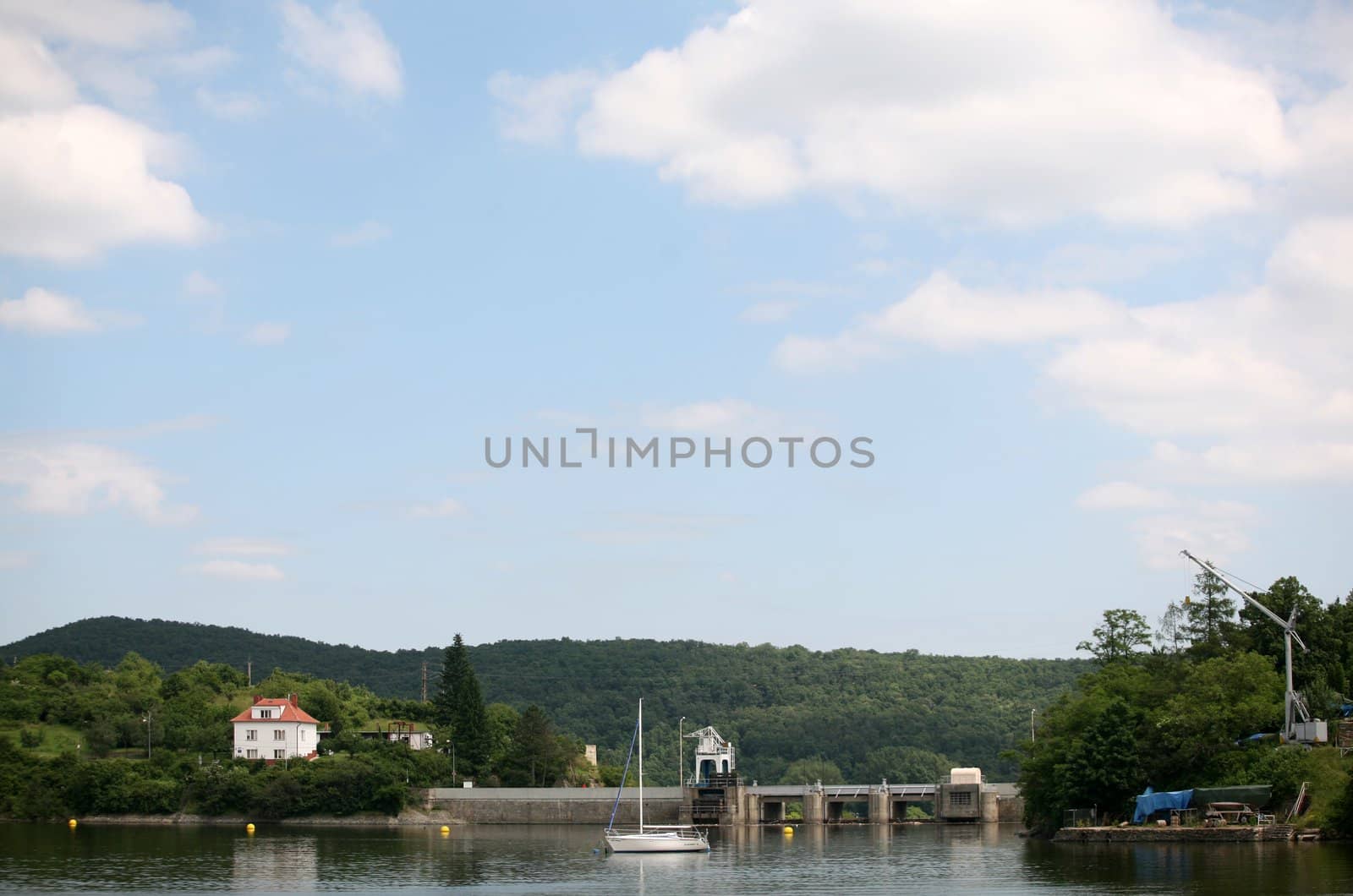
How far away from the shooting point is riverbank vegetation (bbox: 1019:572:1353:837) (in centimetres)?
6788

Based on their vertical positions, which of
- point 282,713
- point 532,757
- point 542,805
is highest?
point 282,713

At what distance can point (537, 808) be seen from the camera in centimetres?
11494

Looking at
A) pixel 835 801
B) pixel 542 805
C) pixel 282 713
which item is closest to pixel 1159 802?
pixel 835 801

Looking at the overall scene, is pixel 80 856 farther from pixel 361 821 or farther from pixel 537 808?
pixel 537 808

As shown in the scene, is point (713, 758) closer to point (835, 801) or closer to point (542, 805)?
point (835, 801)

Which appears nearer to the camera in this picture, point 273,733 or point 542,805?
point 542,805

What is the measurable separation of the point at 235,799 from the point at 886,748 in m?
84.3

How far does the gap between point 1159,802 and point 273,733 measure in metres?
77.5

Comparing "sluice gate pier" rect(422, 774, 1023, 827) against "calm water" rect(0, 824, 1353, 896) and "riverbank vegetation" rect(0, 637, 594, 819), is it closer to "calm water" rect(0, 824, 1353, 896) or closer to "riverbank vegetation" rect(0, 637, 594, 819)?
"riverbank vegetation" rect(0, 637, 594, 819)

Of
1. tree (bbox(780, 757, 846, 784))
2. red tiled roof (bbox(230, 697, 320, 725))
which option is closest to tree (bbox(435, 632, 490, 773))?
red tiled roof (bbox(230, 697, 320, 725))

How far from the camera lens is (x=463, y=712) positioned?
124 metres

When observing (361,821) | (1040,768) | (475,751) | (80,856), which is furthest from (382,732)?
(1040,768)

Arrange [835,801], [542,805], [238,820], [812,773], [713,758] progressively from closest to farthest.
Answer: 1. [238,820]
2. [542,805]
3. [713,758]
4. [835,801]
5. [812,773]

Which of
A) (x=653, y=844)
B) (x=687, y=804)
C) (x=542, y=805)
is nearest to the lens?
(x=653, y=844)
